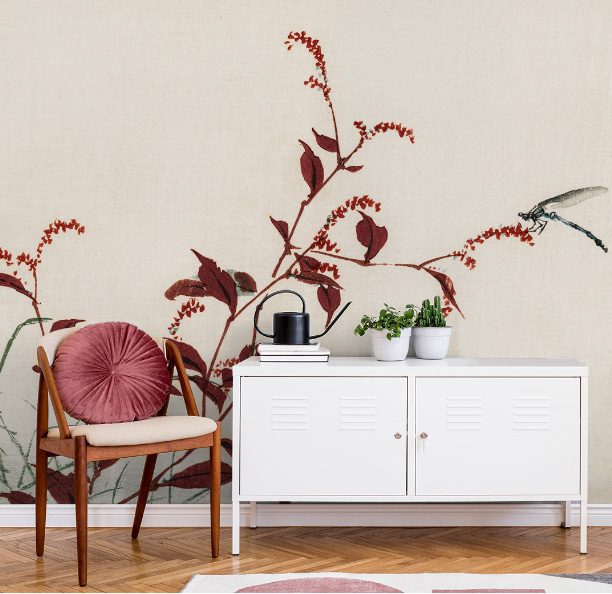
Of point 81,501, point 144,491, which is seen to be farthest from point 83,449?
point 144,491

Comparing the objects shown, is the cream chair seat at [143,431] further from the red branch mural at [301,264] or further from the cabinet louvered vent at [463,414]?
the cabinet louvered vent at [463,414]

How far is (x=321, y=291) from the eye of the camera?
116 inches

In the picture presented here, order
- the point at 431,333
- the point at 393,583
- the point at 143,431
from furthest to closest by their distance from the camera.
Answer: the point at 431,333
the point at 143,431
the point at 393,583

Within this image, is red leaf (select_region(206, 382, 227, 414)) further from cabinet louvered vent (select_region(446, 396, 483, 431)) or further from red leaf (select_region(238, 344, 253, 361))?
cabinet louvered vent (select_region(446, 396, 483, 431))

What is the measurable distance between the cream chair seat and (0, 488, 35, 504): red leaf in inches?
23.3

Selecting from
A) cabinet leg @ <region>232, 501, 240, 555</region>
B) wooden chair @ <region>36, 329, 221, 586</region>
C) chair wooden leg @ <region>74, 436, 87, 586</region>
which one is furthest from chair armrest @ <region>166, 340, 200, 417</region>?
chair wooden leg @ <region>74, 436, 87, 586</region>

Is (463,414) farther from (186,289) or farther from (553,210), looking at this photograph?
(186,289)

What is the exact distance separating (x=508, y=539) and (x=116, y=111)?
222cm

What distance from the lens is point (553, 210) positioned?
292 cm

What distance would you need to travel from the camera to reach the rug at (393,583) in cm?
213

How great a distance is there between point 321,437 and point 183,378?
1.83 feet

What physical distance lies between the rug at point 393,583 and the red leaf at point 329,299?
1021 millimetres

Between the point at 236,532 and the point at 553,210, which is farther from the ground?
the point at 553,210

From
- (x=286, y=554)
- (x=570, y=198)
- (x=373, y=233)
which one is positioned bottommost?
(x=286, y=554)
